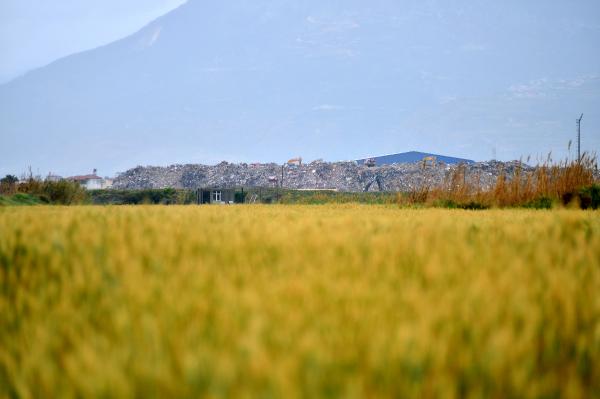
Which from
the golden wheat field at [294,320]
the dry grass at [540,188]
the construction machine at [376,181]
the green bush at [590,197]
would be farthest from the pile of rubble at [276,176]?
the golden wheat field at [294,320]

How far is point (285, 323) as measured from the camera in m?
1.79

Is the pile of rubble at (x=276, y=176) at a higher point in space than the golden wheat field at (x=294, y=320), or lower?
higher

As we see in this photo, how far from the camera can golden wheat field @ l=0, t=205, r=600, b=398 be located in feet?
4.86

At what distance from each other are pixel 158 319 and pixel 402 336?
733mm

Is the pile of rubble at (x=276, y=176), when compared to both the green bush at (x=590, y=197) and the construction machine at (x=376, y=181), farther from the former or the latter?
the green bush at (x=590, y=197)

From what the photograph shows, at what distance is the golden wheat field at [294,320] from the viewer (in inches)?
58.4

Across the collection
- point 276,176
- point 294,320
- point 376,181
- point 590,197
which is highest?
point 276,176

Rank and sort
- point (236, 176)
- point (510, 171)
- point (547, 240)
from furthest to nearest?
1. point (236, 176)
2. point (510, 171)
3. point (547, 240)

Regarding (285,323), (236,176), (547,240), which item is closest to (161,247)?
(285,323)

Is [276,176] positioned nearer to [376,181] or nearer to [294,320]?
[376,181]

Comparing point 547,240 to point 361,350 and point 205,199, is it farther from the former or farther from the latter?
point 205,199

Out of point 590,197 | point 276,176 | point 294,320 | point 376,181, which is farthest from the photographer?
point 276,176

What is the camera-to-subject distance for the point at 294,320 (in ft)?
5.92

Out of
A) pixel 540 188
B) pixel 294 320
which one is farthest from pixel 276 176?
pixel 294 320
